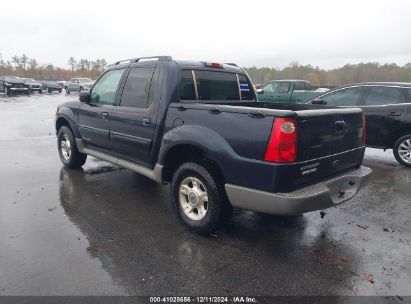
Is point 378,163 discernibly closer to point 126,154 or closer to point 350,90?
point 350,90

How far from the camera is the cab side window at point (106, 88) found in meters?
5.29

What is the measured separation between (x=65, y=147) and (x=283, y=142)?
496 centimetres

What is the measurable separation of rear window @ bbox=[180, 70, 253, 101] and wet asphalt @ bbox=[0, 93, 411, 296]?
1601 millimetres

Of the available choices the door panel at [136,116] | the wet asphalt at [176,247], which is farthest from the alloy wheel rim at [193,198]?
the door panel at [136,116]

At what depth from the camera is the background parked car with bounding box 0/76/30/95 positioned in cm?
3203

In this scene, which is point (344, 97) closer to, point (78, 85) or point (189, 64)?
point (189, 64)

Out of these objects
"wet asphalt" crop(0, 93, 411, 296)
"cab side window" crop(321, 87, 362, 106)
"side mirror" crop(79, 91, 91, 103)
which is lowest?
"wet asphalt" crop(0, 93, 411, 296)

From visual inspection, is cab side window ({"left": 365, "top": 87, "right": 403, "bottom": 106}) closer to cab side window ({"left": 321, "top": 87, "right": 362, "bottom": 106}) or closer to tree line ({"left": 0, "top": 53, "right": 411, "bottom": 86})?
cab side window ({"left": 321, "top": 87, "right": 362, "bottom": 106})

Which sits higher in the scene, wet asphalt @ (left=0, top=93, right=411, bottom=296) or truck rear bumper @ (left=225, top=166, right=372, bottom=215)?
truck rear bumper @ (left=225, top=166, right=372, bottom=215)

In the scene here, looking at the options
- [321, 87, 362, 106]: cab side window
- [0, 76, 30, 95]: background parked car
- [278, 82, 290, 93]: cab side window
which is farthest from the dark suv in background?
[0, 76, 30, 95]: background parked car

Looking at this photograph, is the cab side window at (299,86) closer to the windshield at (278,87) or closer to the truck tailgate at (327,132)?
the windshield at (278,87)

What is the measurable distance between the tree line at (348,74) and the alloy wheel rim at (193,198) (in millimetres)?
38051

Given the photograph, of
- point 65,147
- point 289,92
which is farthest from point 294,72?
point 65,147

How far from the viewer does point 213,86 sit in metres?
4.86
